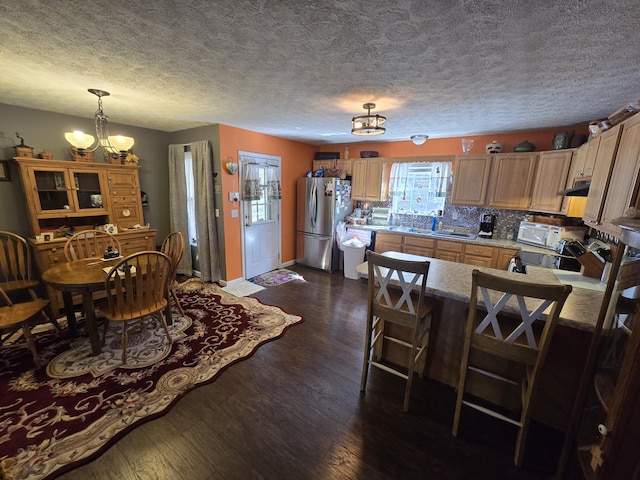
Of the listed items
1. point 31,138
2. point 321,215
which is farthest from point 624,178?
point 31,138

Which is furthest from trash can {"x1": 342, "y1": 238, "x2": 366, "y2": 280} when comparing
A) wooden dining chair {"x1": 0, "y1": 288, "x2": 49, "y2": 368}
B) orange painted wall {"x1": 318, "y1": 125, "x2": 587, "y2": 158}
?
wooden dining chair {"x1": 0, "y1": 288, "x2": 49, "y2": 368}

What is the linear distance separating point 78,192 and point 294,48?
3.65 meters

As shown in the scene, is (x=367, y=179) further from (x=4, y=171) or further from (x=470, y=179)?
(x=4, y=171)

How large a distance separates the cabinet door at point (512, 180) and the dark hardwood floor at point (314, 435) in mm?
2920

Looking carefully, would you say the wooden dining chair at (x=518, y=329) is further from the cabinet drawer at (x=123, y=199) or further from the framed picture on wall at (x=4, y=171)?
the framed picture on wall at (x=4, y=171)

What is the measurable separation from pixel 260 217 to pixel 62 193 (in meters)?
2.61

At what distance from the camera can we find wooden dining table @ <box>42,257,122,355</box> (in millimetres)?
2225

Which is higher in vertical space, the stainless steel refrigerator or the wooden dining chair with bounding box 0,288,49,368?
the stainless steel refrigerator

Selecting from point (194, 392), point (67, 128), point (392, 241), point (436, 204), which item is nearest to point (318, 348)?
point (194, 392)

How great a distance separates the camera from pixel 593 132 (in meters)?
2.42

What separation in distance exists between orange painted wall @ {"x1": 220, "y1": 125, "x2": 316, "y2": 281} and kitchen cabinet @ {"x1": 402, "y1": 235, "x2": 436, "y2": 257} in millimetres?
2282

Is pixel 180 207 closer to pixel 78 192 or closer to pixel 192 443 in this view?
pixel 78 192

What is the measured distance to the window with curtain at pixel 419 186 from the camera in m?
4.45

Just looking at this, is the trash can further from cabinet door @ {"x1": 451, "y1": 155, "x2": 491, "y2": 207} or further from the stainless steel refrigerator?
cabinet door @ {"x1": 451, "y1": 155, "x2": 491, "y2": 207}
